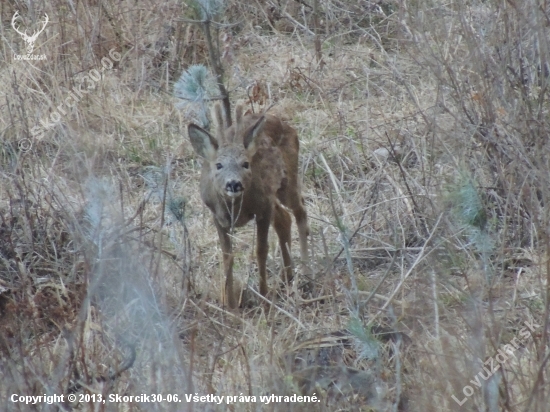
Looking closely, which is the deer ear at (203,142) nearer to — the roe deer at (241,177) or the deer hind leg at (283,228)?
the roe deer at (241,177)

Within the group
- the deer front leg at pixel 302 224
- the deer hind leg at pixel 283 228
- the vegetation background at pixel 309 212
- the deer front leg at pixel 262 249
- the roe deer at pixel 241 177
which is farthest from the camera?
the deer front leg at pixel 302 224

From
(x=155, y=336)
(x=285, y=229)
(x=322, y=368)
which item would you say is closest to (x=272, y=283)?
(x=285, y=229)

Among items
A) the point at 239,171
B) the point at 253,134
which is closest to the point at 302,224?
the point at 253,134

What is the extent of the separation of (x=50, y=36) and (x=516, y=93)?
5044 millimetres

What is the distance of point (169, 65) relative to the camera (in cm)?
1038

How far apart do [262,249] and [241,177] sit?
0.53 m

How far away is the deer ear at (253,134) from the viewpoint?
681 cm

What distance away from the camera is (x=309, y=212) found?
8.15 meters

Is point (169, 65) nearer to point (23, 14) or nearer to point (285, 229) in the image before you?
point (23, 14)

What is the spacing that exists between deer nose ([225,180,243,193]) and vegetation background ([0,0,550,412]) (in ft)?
1.43

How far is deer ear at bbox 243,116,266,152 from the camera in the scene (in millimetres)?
6805

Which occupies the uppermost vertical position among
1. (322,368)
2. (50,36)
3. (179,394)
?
(50,36)

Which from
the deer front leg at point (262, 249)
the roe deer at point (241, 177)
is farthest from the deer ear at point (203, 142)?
the deer front leg at point (262, 249)

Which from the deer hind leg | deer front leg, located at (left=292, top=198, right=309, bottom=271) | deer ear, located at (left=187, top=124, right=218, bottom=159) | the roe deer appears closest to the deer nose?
the roe deer
